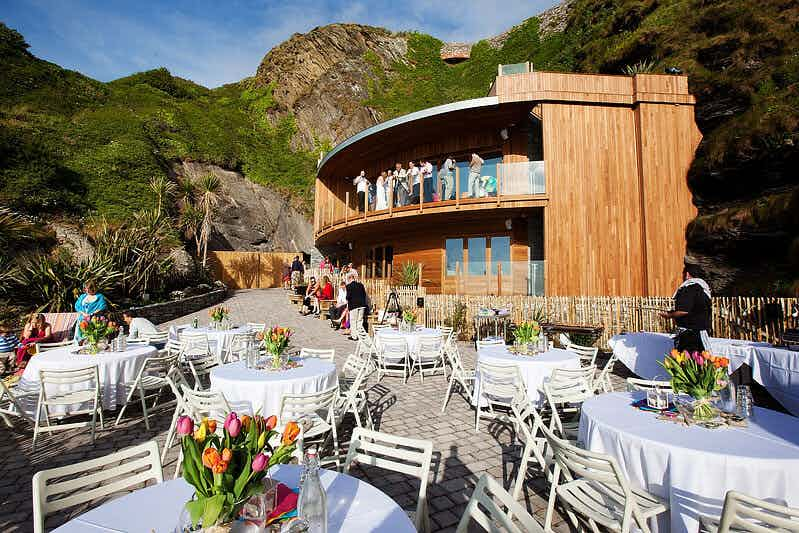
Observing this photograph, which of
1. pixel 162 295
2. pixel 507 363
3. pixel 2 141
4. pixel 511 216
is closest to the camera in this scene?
pixel 507 363

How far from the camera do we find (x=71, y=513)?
340 centimetres

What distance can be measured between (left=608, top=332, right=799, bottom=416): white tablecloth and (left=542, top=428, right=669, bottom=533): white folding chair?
2.33 meters

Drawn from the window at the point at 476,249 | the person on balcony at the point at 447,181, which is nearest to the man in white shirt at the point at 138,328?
the person on balcony at the point at 447,181

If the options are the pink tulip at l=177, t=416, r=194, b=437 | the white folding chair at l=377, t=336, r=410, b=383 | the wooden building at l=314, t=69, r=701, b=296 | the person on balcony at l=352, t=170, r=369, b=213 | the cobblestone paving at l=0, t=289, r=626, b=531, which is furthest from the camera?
the person on balcony at l=352, t=170, r=369, b=213

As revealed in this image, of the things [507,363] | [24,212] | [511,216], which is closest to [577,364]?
[507,363]

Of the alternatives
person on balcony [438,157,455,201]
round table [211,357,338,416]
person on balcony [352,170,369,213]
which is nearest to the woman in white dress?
person on balcony [352,170,369,213]

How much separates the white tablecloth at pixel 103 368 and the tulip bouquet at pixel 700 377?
6687mm

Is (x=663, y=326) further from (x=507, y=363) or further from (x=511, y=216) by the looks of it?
(x=507, y=363)

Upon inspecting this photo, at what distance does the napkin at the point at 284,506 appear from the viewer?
5.53 ft

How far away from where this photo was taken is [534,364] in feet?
18.0

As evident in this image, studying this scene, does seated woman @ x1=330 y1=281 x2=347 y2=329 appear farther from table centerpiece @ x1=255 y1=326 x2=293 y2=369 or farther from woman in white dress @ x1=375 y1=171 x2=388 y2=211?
table centerpiece @ x1=255 y1=326 x2=293 y2=369

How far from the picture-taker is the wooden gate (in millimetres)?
27266

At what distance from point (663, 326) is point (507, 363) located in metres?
7.95

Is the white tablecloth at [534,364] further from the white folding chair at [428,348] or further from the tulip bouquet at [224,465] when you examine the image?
the tulip bouquet at [224,465]
